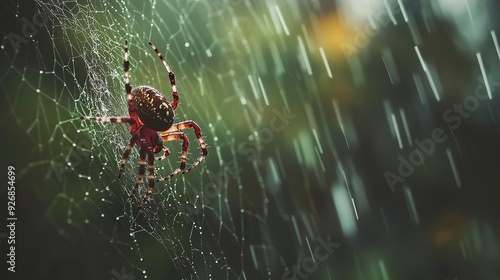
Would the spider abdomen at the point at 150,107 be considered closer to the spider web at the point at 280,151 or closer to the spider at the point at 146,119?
the spider at the point at 146,119

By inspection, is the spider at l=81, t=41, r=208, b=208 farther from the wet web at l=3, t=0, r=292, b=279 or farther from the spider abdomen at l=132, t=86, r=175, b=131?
the wet web at l=3, t=0, r=292, b=279

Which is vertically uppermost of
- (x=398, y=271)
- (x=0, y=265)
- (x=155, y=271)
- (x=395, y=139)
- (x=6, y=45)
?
(x=6, y=45)

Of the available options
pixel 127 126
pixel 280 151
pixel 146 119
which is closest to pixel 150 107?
pixel 146 119

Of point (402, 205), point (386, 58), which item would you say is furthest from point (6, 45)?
point (402, 205)

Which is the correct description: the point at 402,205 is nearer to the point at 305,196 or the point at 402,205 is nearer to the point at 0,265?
the point at 305,196

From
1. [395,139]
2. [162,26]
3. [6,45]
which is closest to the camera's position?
[6,45]

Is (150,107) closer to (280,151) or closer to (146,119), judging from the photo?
(146,119)
